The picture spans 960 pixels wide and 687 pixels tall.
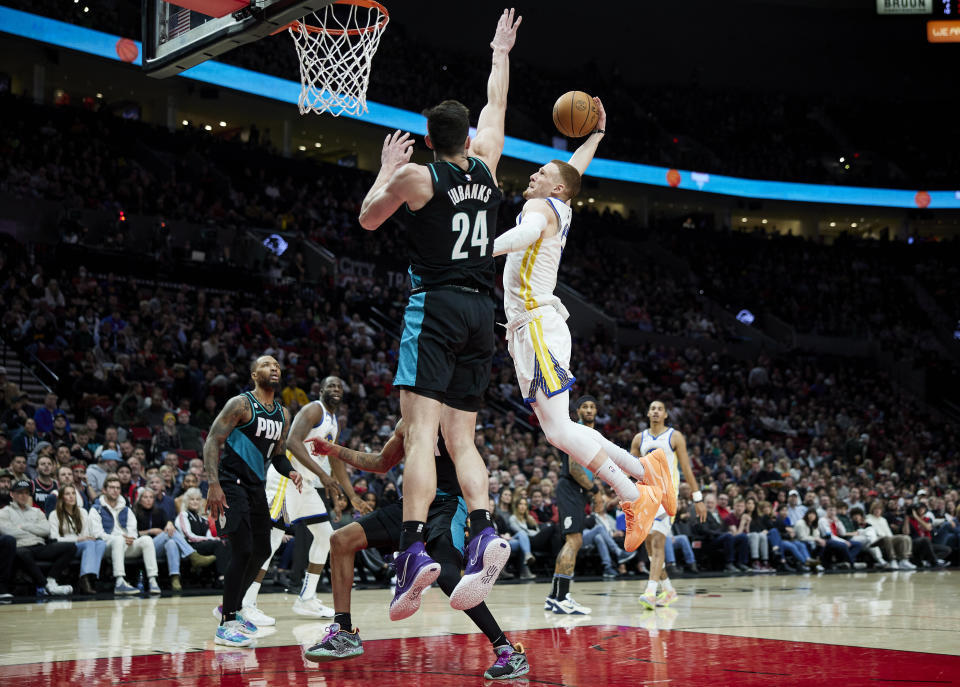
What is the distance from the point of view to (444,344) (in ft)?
15.7

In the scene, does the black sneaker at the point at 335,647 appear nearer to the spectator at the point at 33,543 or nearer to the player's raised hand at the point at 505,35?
the player's raised hand at the point at 505,35

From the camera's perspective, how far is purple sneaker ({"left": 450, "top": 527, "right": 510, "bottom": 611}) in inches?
174

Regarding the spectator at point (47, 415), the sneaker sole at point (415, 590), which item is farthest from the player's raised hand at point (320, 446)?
the spectator at point (47, 415)

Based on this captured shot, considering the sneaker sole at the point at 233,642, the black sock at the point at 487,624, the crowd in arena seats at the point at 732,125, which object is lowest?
the sneaker sole at the point at 233,642

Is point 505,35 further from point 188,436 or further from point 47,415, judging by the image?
point 47,415

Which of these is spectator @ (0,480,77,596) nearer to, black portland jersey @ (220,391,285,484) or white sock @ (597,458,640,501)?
black portland jersey @ (220,391,285,484)

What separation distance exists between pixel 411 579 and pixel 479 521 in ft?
1.60

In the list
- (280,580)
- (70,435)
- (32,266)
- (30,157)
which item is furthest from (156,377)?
(30,157)

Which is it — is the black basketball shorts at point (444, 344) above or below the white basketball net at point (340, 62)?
below

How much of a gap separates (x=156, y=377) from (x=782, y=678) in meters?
12.5

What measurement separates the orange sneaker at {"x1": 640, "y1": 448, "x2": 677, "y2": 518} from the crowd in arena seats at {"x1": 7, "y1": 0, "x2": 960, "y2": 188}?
2455 centimetres

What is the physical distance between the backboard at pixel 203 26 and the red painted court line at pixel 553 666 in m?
3.83

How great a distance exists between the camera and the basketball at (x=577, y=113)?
6.49 m

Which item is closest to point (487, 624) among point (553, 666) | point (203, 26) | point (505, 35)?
point (553, 666)
